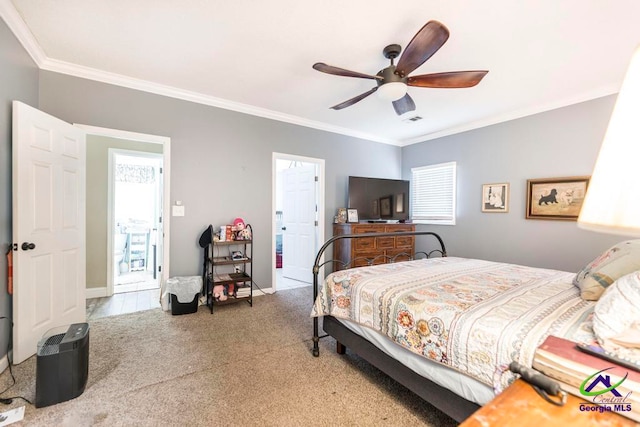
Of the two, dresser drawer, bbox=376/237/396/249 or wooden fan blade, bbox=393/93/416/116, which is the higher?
wooden fan blade, bbox=393/93/416/116

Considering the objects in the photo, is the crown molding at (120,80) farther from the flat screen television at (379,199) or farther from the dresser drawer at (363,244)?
the dresser drawer at (363,244)

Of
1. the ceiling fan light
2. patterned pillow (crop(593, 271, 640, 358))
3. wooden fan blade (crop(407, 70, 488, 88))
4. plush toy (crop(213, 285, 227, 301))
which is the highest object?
wooden fan blade (crop(407, 70, 488, 88))

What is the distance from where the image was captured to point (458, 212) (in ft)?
14.8

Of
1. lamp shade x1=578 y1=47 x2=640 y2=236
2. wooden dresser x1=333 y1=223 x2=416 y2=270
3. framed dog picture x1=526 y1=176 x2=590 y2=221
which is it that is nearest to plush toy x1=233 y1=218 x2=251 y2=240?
wooden dresser x1=333 y1=223 x2=416 y2=270

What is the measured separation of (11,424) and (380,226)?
4.06 meters

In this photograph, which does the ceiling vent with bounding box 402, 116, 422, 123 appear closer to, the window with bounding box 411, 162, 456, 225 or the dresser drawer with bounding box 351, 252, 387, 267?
the window with bounding box 411, 162, 456, 225

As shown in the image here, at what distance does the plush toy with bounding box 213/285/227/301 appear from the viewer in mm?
Result: 3304

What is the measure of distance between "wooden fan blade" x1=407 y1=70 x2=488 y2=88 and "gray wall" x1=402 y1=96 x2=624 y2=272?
2087 mm

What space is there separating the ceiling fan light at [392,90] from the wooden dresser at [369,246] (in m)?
2.21

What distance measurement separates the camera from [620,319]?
3.32 ft

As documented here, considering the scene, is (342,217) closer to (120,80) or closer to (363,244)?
(363,244)

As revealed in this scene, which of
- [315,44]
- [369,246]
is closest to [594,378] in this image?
[315,44]

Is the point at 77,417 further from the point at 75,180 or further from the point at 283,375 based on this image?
the point at 75,180

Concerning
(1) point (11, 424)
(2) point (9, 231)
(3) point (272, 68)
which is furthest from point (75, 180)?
(3) point (272, 68)
